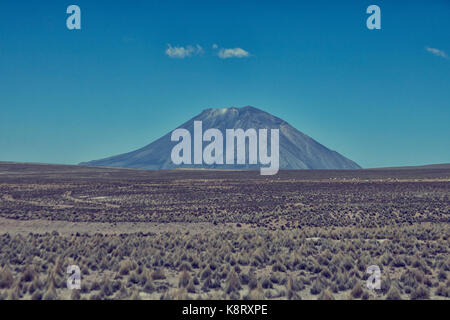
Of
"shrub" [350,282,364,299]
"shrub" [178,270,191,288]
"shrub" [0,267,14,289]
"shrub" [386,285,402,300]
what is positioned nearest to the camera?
"shrub" [386,285,402,300]

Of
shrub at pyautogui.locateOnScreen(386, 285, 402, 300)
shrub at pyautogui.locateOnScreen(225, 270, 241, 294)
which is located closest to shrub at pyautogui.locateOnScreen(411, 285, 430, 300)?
shrub at pyautogui.locateOnScreen(386, 285, 402, 300)

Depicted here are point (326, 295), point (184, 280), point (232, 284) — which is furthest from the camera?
point (184, 280)

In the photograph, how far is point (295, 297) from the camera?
34.6 feet

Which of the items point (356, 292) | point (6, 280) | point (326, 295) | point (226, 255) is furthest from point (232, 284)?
point (6, 280)

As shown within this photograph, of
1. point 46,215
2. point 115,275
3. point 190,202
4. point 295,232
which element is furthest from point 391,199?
point 115,275

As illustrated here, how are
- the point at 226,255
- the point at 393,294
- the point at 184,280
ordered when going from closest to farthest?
the point at 393,294
the point at 184,280
the point at 226,255

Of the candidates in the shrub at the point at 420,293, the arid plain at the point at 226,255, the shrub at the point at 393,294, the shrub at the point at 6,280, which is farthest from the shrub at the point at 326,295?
the shrub at the point at 6,280

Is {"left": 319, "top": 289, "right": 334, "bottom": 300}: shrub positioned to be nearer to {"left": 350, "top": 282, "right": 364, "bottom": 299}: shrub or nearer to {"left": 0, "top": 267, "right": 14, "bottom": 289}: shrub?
{"left": 350, "top": 282, "right": 364, "bottom": 299}: shrub

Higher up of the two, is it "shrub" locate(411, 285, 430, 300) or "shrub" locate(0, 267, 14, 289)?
"shrub" locate(0, 267, 14, 289)

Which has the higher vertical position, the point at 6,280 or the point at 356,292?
the point at 6,280

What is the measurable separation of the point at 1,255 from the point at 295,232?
503 inches

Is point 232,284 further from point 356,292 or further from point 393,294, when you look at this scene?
point 393,294
